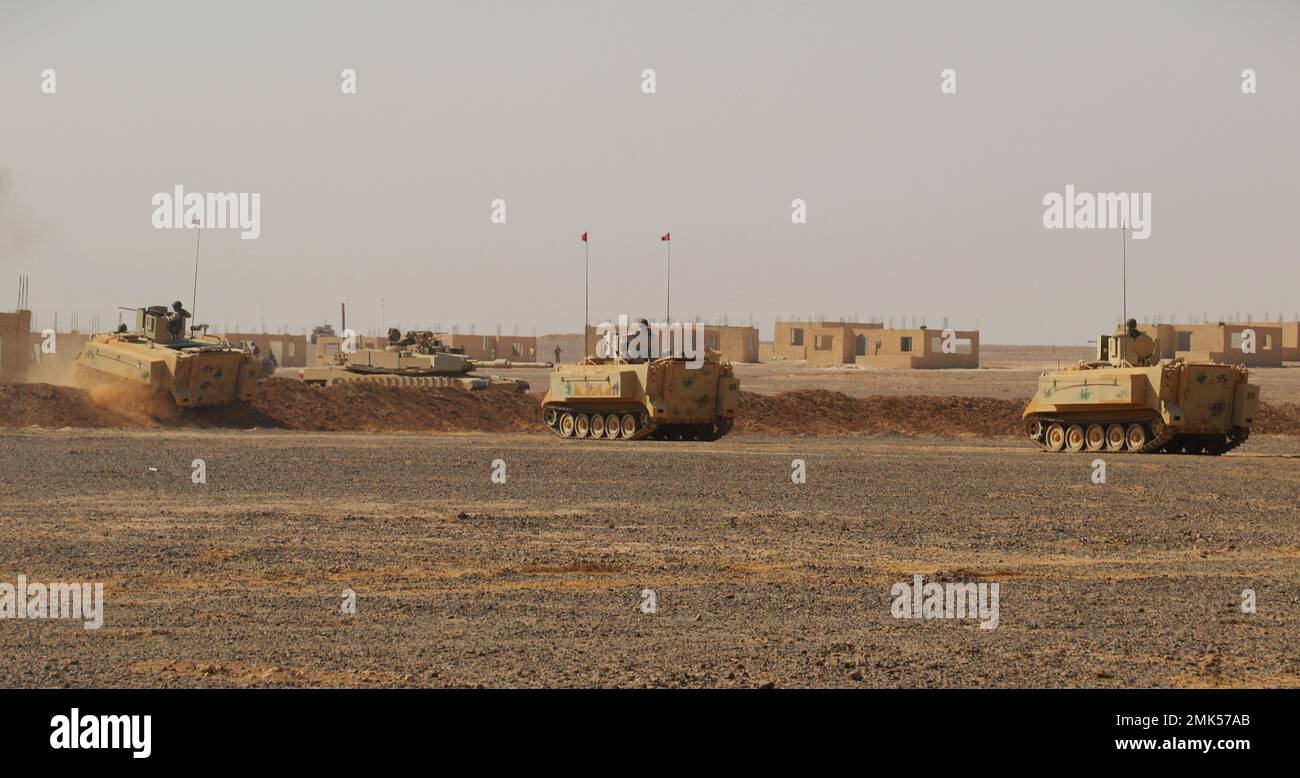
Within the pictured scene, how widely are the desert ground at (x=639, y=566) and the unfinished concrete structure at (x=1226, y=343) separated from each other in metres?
50.5

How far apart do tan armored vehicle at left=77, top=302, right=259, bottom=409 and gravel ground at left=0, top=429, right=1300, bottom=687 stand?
12018mm

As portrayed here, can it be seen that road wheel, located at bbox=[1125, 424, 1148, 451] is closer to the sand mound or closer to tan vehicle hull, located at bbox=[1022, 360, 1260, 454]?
tan vehicle hull, located at bbox=[1022, 360, 1260, 454]

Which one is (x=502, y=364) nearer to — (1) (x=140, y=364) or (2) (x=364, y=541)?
(1) (x=140, y=364)

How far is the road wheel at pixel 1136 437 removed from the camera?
35.1m

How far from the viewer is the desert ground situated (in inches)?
419


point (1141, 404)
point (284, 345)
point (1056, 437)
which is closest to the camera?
point (1141, 404)

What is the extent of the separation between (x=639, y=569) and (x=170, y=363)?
95.8 ft

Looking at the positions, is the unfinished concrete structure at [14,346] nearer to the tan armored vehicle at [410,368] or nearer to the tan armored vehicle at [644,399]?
the tan armored vehicle at [410,368]

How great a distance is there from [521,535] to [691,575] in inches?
149

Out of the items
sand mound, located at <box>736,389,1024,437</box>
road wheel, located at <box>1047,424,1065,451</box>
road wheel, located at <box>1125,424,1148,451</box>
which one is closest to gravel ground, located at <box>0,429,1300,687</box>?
road wheel, located at <box>1125,424,1148,451</box>

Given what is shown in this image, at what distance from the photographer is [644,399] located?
38.4 metres

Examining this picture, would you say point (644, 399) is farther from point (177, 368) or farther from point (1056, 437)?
point (177, 368)

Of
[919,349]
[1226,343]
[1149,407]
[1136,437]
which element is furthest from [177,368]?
[1226,343]
